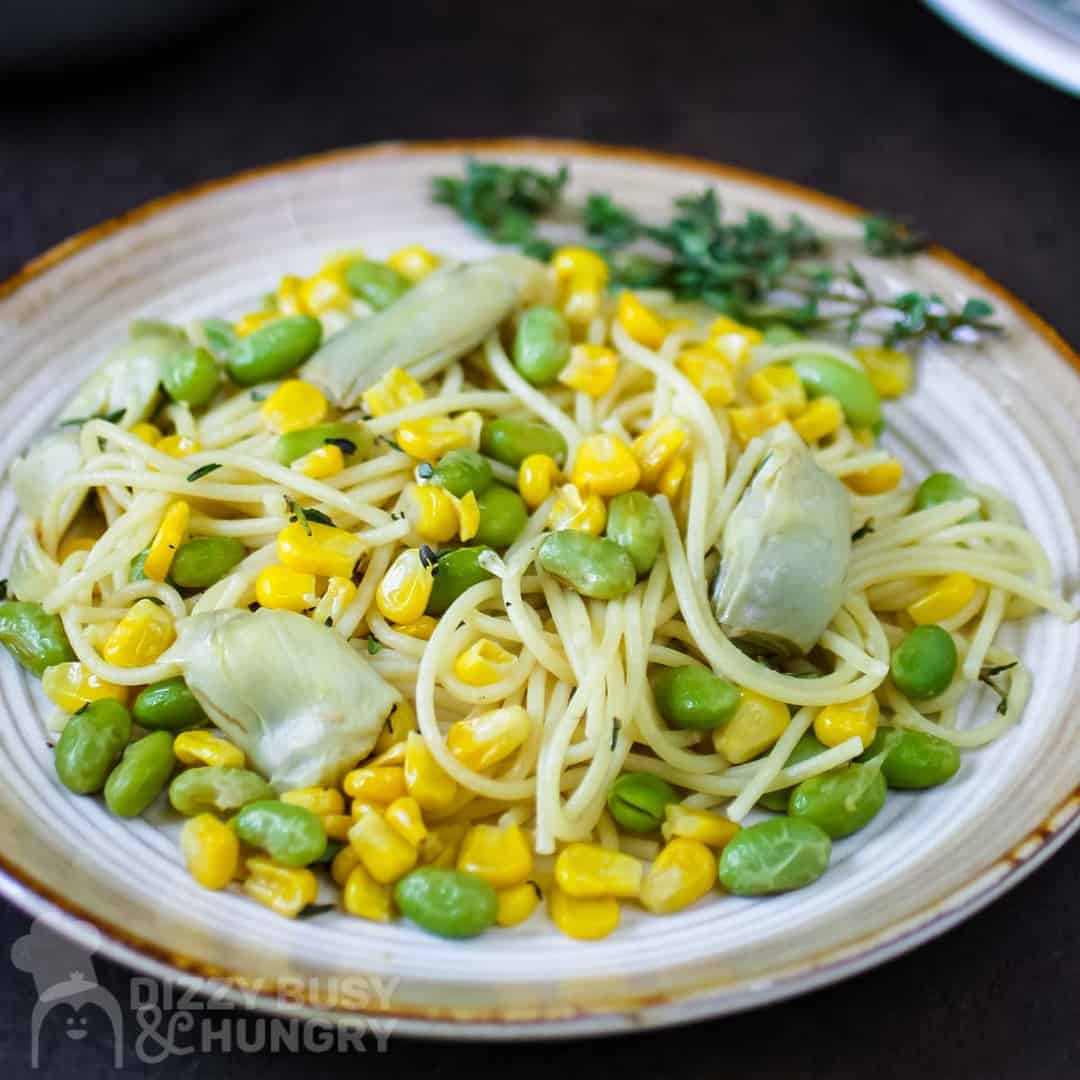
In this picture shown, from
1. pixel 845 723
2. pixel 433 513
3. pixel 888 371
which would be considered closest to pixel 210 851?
pixel 433 513

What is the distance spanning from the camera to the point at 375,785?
3.25m

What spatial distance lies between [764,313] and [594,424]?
3.23 feet

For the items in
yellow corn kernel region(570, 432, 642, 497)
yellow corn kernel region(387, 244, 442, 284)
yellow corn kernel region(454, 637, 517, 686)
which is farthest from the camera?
yellow corn kernel region(387, 244, 442, 284)

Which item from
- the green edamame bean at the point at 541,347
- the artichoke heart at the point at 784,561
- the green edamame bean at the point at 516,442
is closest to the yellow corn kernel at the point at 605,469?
the green edamame bean at the point at 516,442

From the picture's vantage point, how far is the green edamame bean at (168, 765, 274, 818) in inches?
126

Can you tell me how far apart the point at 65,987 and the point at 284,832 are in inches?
26.7

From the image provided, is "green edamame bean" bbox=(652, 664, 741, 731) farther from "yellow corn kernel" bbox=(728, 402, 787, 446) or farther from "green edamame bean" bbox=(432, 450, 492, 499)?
"yellow corn kernel" bbox=(728, 402, 787, 446)

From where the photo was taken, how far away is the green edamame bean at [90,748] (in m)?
3.26

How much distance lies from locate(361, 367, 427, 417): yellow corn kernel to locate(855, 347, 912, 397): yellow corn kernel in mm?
1588

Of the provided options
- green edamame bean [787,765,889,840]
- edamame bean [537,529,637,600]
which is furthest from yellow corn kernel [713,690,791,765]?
edamame bean [537,529,637,600]

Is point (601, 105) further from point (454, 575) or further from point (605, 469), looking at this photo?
point (454, 575)

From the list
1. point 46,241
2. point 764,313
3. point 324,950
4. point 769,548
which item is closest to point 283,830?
point 324,950

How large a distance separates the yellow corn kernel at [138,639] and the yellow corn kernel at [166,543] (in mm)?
121

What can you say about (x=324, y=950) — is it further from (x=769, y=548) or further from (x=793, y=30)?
(x=793, y=30)
